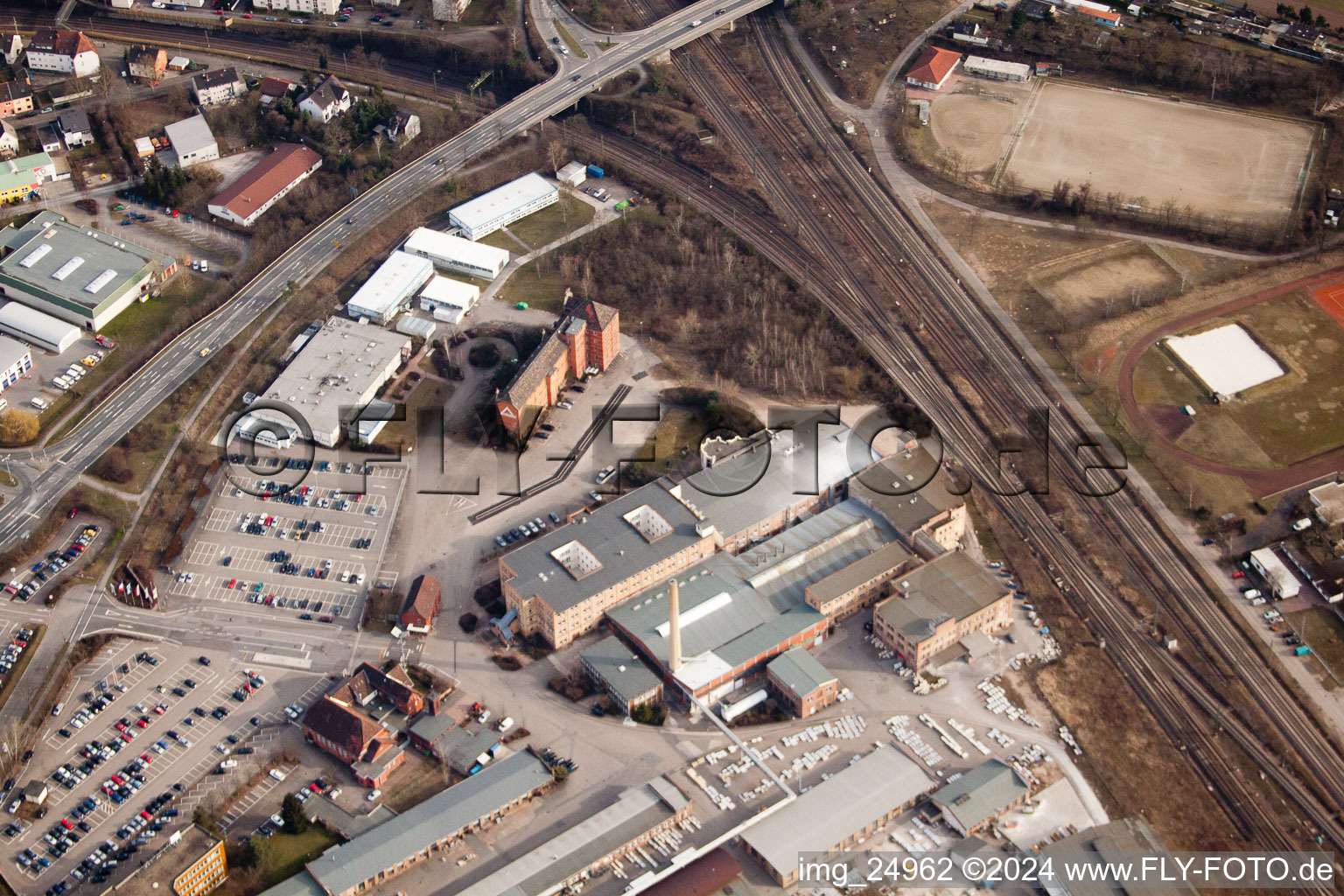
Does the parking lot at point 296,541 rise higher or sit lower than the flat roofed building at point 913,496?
lower

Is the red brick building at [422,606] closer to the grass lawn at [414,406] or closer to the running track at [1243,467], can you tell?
the grass lawn at [414,406]

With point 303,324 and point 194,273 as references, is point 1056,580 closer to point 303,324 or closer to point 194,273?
point 303,324

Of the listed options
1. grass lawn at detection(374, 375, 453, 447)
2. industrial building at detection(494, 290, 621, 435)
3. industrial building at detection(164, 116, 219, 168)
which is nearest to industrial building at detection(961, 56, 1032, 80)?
industrial building at detection(494, 290, 621, 435)

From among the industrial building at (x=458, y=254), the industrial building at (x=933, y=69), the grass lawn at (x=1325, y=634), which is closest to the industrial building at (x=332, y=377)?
the industrial building at (x=458, y=254)

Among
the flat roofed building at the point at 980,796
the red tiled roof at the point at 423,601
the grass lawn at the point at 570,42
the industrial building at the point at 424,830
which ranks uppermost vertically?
the grass lawn at the point at 570,42

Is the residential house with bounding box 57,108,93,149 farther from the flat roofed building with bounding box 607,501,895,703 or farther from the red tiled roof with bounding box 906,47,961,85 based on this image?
the red tiled roof with bounding box 906,47,961,85

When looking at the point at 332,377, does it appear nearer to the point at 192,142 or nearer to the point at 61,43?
the point at 192,142
